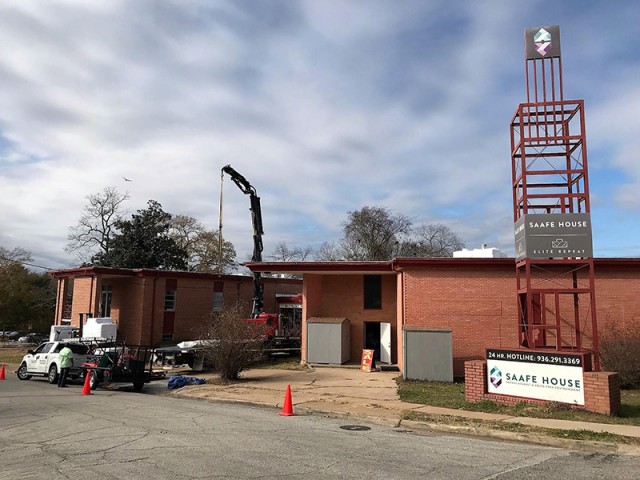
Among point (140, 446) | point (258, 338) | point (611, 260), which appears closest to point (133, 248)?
point (258, 338)

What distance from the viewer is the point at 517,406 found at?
42.8ft

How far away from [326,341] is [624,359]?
41.0 ft

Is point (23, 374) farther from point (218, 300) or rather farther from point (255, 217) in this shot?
point (218, 300)

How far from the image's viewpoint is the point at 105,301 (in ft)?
125

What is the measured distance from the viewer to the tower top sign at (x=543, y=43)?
1619 cm

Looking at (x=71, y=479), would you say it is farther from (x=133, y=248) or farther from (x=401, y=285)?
(x=133, y=248)

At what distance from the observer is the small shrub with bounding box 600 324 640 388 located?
16.8 metres

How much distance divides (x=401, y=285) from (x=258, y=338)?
6510 mm

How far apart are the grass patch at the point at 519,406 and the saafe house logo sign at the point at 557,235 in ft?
13.6

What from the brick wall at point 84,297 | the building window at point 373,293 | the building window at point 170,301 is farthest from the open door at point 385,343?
the brick wall at point 84,297

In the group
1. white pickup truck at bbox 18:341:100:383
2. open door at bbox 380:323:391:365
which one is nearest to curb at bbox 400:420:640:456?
white pickup truck at bbox 18:341:100:383

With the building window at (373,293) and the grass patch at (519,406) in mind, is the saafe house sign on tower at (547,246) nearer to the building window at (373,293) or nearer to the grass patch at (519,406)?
the grass patch at (519,406)

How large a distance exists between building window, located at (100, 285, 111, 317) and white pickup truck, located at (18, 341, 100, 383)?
14.9 meters

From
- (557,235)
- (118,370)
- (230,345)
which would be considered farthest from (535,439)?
(118,370)
